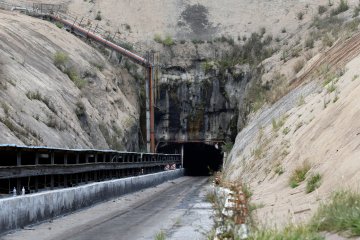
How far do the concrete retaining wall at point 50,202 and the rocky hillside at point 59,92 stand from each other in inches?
169

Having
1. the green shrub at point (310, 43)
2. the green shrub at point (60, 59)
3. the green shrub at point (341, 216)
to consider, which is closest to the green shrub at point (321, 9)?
the green shrub at point (310, 43)

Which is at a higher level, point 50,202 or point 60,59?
point 60,59

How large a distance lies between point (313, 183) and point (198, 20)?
62.2 meters

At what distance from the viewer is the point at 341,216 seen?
19.8 ft

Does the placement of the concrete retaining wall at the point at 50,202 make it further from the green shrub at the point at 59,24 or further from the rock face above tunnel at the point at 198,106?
the rock face above tunnel at the point at 198,106

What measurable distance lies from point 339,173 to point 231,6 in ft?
219

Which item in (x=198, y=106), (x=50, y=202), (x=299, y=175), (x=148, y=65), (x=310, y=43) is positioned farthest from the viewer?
(x=198, y=106)

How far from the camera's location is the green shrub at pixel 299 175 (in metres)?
11.3

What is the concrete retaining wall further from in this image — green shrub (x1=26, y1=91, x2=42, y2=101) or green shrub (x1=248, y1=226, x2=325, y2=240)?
green shrub (x1=26, y1=91, x2=42, y2=101)

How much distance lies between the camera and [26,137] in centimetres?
2311

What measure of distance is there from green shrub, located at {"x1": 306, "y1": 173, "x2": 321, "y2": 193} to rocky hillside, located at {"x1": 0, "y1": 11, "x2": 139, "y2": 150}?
531 inches

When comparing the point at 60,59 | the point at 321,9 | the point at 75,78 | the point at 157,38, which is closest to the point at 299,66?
the point at 75,78

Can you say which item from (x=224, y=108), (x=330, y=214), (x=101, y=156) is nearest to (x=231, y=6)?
(x=224, y=108)

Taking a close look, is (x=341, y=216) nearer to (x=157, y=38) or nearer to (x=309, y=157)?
(x=309, y=157)
